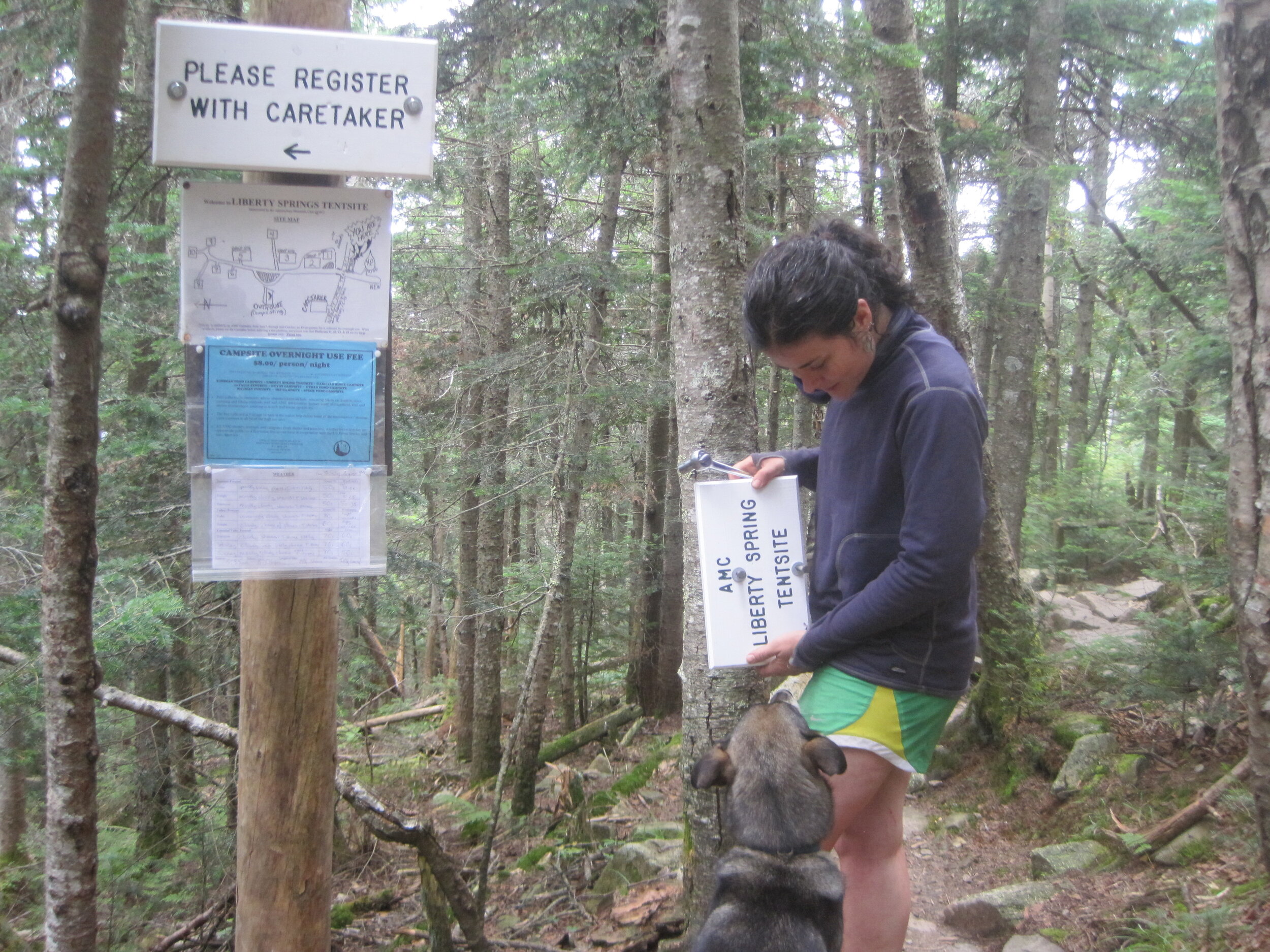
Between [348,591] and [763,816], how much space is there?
7394 millimetres

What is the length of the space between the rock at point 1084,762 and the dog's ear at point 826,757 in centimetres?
427

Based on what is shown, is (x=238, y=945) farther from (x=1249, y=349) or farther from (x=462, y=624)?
(x=462, y=624)

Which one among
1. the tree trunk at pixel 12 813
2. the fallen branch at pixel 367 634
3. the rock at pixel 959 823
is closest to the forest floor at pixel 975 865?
the rock at pixel 959 823

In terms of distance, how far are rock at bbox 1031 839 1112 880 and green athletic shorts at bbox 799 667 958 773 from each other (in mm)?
3074

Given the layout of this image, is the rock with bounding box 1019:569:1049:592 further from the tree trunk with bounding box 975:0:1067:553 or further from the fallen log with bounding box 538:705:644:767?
the fallen log with bounding box 538:705:644:767

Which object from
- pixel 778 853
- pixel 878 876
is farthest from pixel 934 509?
pixel 878 876

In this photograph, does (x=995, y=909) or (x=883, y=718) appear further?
(x=995, y=909)

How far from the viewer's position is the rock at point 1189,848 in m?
4.45

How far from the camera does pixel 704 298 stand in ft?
13.6

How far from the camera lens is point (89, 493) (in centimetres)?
275

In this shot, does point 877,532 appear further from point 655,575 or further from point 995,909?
point 655,575

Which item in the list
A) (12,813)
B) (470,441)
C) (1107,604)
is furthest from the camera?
(1107,604)

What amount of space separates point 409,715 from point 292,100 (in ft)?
56.2

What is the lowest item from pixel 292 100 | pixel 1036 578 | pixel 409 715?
pixel 409 715
